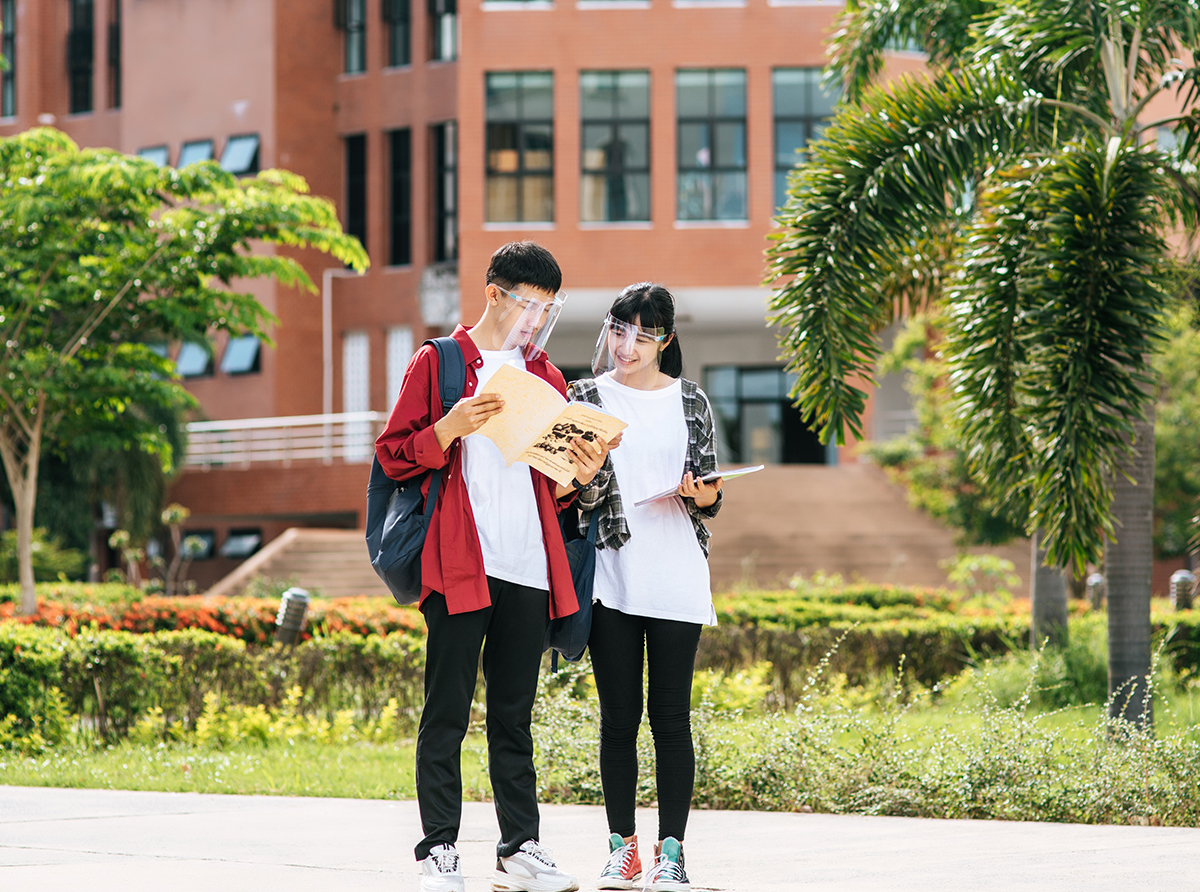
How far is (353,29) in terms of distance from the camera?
3095 cm

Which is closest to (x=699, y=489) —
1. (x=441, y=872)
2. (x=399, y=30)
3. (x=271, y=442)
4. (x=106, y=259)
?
(x=441, y=872)

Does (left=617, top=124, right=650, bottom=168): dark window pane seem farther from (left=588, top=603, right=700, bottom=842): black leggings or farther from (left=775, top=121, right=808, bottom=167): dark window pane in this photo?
(left=588, top=603, right=700, bottom=842): black leggings

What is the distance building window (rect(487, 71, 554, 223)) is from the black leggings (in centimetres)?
2165

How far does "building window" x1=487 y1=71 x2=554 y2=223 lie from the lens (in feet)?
83.1

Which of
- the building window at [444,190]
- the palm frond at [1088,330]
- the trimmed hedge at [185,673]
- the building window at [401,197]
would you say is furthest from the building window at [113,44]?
the palm frond at [1088,330]

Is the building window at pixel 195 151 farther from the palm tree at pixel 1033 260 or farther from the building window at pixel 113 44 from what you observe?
the palm tree at pixel 1033 260

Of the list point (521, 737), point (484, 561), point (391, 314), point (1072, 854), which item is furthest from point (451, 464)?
point (391, 314)

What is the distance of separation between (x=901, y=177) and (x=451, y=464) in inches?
186

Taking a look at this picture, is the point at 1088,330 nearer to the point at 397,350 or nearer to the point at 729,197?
the point at 729,197

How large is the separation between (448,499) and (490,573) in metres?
0.25

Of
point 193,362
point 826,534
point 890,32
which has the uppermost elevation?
point 890,32

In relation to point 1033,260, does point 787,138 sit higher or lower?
higher

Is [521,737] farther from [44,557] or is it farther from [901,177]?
[44,557]

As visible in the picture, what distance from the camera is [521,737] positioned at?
4.07 metres
